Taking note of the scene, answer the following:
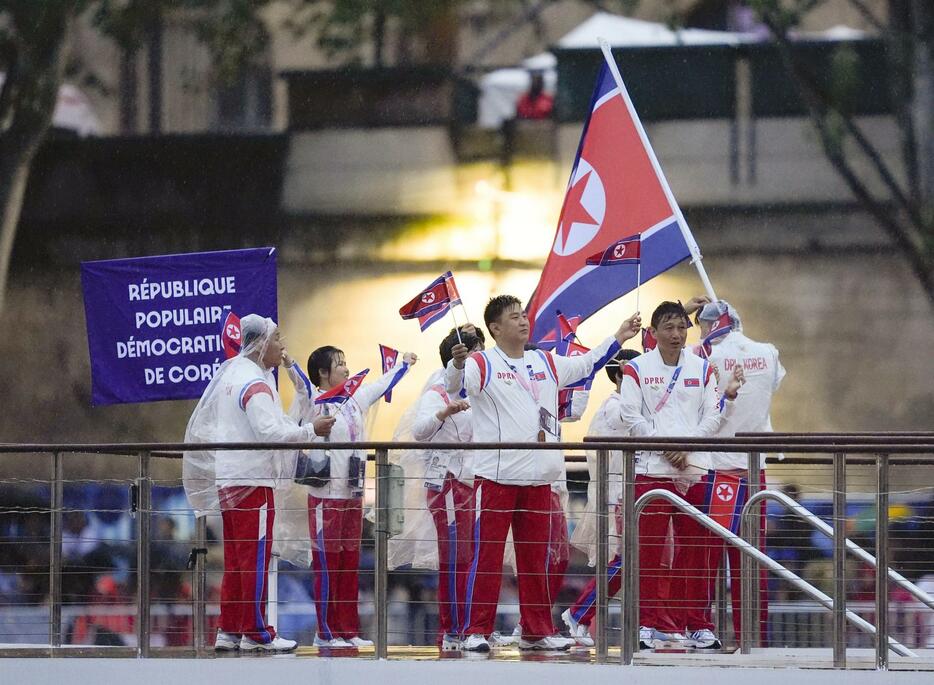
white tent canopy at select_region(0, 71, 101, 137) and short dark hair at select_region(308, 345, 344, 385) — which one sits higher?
white tent canopy at select_region(0, 71, 101, 137)

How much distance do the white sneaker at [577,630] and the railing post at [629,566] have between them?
0.92 meters

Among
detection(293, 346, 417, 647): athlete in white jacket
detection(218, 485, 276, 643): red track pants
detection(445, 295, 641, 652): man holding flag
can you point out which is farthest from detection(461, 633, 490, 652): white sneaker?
detection(218, 485, 276, 643): red track pants

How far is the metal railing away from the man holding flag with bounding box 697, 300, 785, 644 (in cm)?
22

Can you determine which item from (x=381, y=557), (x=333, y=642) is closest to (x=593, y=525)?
(x=333, y=642)

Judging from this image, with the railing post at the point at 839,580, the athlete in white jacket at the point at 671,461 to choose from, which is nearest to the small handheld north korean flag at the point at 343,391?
the athlete in white jacket at the point at 671,461

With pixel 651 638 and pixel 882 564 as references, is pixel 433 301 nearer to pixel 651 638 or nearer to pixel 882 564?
pixel 651 638

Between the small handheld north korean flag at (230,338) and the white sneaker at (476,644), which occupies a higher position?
the small handheld north korean flag at (230,338)

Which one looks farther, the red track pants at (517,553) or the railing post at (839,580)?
the red track pants at (517,553)

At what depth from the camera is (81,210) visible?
49.5 ft

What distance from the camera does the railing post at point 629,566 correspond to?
6762mm

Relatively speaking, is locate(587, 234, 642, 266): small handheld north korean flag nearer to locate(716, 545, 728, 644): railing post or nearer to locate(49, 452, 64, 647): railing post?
locate(716, 545, 728, 644): railing post

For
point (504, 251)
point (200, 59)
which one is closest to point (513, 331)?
point (504, 251)

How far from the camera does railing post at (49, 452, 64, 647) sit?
24.6ft

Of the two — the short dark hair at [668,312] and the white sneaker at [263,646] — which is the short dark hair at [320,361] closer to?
the white sneaker at [263,646]
